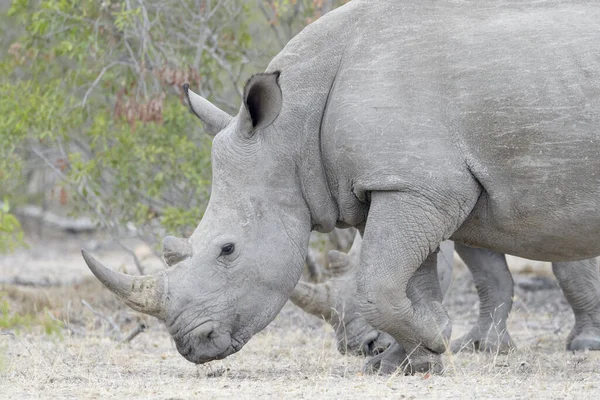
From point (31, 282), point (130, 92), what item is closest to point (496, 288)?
point (130, 92)

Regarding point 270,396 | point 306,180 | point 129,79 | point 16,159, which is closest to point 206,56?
point 129,79

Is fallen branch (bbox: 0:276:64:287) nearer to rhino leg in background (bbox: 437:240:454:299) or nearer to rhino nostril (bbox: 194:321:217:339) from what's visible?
rhino leg in background (bbox: 437:240:454:299)

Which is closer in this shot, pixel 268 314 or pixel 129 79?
pixel 268 314

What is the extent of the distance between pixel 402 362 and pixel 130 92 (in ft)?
17.0

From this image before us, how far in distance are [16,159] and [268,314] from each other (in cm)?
519

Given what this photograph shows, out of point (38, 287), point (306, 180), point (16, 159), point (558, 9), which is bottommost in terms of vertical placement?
point (38, 287)

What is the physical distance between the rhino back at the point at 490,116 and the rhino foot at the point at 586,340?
7.87ft

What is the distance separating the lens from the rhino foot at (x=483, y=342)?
27.0 ft

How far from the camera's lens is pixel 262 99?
6.20 meters

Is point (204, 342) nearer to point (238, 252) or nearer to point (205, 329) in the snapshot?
point (205, 329)

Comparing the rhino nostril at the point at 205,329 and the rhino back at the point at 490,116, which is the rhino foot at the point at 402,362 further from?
the rhino nostril at the point at 205,329

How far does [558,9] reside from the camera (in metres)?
6.23

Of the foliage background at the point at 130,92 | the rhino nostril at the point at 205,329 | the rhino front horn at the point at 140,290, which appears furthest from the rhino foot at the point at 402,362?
the foliage background at the point at 130,92

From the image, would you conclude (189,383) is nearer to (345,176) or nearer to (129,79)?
(345,176)
